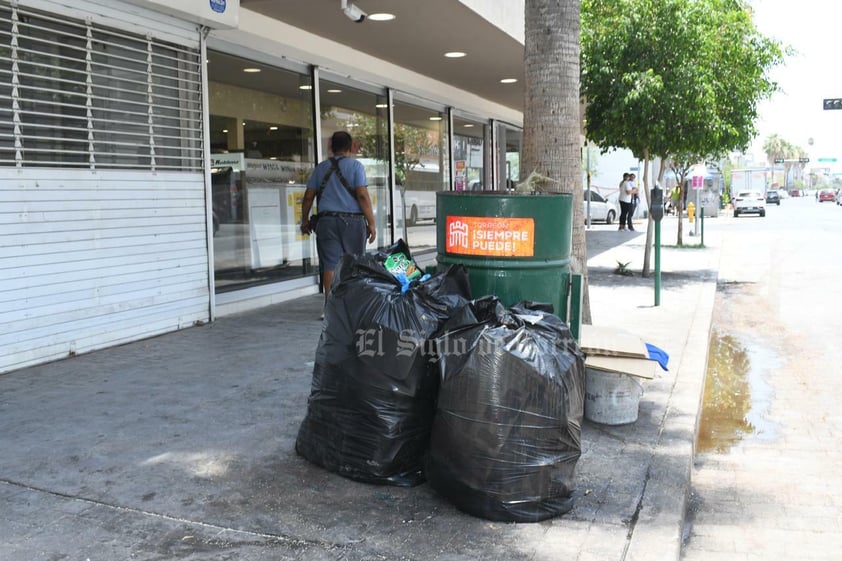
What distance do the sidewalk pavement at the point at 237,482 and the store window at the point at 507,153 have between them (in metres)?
14.1

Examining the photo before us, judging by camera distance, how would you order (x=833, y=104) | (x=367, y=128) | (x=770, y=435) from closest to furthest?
1. (x=770, y=435)
2. (x=367, y=128)
3. (x=833, y=104)

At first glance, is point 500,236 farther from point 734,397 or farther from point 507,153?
point 507,153

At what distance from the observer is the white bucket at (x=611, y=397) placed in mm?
4668

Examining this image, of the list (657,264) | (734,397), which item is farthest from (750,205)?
(734,397)

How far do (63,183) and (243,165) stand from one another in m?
3.06

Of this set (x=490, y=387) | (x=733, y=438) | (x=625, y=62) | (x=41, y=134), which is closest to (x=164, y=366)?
(x=41, y=134)

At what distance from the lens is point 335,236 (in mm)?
7207

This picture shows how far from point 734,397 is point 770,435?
1.05 metres

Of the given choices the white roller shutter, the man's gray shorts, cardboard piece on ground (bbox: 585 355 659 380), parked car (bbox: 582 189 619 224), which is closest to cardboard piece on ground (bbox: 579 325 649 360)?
cardboard piece on ground (bbox: 585 355 659 380)

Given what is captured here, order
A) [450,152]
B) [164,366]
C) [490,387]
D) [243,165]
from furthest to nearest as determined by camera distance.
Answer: [450,152], [243,165], [164,366], [490,387]

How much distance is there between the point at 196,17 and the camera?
7.23 metres

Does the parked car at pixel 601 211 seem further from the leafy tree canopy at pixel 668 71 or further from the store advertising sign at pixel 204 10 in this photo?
the store advertising sign at pixel 204 10

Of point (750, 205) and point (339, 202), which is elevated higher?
point (750, 205)

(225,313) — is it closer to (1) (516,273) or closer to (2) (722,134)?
(1) (516,273)
